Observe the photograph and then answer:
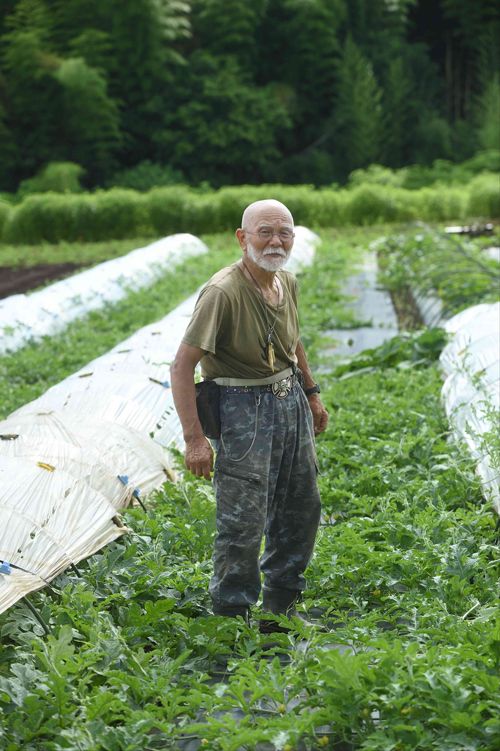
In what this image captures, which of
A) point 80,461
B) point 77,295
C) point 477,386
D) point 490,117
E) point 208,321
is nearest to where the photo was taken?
point 208,321

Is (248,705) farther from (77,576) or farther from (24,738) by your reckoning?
Result: (77,576)

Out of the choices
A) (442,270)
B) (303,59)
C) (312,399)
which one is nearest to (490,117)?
(303,59)

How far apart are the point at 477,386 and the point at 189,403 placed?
2.44m

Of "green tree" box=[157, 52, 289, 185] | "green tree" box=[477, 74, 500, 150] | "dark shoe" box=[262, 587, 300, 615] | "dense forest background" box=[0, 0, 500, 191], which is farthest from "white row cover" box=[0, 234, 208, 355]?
"green tree" box=[477, 74, 500, 150]

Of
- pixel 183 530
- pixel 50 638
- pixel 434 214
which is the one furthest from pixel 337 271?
pixel 50 638

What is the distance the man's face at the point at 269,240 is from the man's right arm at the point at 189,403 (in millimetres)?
358

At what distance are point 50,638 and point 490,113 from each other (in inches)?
1265

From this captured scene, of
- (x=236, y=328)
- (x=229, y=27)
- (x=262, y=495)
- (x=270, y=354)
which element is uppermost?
(x=229, y=27)

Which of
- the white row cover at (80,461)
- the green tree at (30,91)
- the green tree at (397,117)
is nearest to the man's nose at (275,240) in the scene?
the white row cover at (80,461)

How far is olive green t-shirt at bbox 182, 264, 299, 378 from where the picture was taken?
3.27 m

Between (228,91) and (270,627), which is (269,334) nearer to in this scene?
(270,627)

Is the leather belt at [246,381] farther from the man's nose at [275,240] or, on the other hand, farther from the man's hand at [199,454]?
the man's nose at [275,240]

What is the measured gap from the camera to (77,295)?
1055cm

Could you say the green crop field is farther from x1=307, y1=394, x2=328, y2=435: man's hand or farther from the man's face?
the man's face
